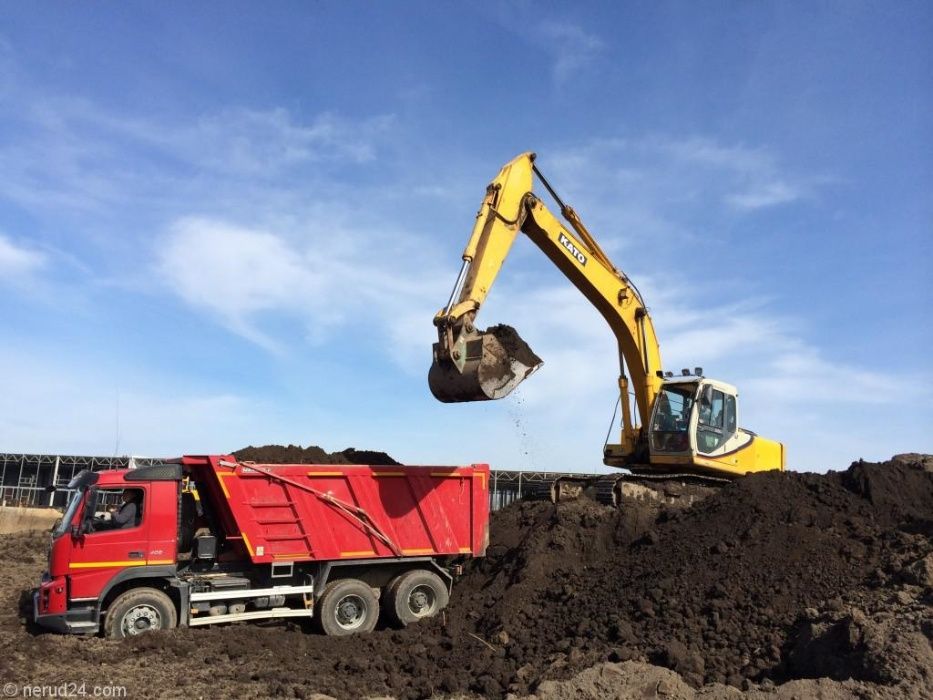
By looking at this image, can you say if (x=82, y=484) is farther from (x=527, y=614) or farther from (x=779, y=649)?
(x=779, y=649)

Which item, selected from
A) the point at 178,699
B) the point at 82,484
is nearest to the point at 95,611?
the point at 82,484

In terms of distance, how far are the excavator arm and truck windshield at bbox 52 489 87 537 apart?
5036 millimetres

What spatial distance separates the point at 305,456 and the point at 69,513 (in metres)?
3.82

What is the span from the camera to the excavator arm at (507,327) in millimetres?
9492

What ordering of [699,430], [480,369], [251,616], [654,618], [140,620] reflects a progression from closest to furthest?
[654,618] < [480,369] < [140,620] < [251,616] < [699,430]

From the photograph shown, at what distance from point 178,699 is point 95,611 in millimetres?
2652

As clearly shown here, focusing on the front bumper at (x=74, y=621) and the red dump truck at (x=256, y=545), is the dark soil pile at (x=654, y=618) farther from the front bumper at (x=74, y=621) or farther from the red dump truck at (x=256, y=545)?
the red dump truck at (x=256, y=545)

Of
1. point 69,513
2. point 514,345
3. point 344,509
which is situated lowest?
point 69,513

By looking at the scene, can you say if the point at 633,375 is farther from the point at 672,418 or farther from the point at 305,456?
the point at 305,456

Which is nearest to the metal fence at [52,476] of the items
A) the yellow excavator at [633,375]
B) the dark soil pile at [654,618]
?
the yellow excavator at [633,375]

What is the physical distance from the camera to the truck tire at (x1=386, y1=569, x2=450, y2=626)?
11.1 m

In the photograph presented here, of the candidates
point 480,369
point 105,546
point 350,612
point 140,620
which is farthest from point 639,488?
point 105,546

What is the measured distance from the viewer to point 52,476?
1652 inches

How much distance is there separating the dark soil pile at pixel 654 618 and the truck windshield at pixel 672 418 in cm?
158
